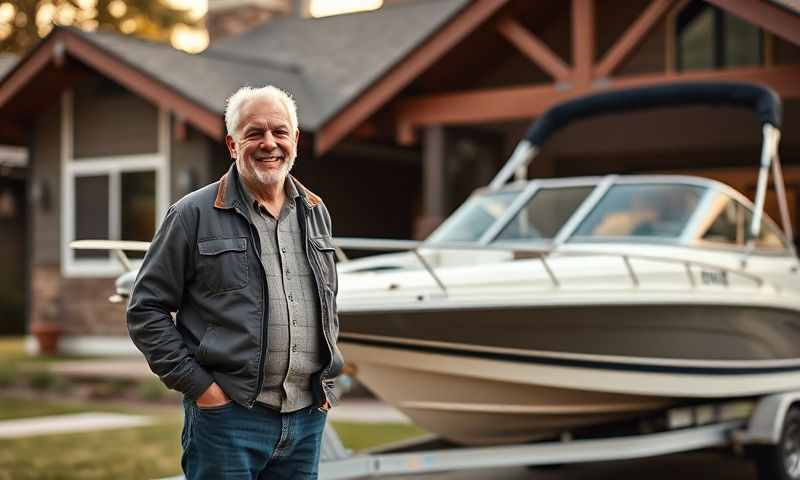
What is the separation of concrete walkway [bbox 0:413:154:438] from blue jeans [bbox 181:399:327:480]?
6.79m

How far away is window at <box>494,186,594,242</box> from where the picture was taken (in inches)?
314

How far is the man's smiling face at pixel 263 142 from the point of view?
363cm

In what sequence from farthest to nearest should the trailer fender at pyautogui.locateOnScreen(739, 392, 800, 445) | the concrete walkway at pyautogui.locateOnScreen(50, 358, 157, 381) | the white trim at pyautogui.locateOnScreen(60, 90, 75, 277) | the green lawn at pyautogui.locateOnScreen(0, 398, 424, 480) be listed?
the white trim at pyautogui.locateOnScreen(60, 90, 75, 277)
the concrete walkway at pyautogui.locateOnScreen(50, 358, 157, 381)
the green lawn at pyautogui.locateOnScreen(0, 398, 424, 480)
the trailer fender at pyautogui.locateOnScreen(739, 392, 800, 445)

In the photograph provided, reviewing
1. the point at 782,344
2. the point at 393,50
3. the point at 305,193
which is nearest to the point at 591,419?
the point at 782,344

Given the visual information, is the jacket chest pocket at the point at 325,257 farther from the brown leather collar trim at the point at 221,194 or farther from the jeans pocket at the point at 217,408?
the jeans pocket at the point at 217,408

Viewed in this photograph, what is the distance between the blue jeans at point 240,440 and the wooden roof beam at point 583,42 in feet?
30.4

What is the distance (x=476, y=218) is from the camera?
827cm

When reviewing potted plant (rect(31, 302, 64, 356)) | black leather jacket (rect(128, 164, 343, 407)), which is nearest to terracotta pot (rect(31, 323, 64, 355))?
potted plant (rect(31, 302, 64, 356))

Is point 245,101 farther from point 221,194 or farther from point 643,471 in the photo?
point 643,471

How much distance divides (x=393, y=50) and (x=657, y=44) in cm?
389

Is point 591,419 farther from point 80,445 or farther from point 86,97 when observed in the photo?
point 86,97

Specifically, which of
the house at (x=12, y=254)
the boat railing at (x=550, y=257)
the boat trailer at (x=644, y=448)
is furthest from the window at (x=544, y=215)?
the house at (x=12, y=254)

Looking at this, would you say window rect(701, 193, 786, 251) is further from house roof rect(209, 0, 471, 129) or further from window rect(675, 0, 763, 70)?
house roof rect(209, 0, 471, 129)

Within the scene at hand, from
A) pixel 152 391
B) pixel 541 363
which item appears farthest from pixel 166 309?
pixel 152 391
